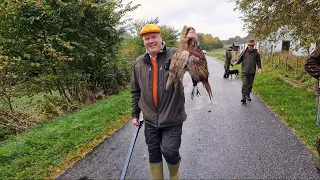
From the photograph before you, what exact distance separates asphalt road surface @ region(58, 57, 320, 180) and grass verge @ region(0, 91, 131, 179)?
301 millimetres

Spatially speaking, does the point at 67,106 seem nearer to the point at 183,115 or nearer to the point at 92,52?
the point at 92,52

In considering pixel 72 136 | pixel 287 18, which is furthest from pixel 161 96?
pixel 287 18

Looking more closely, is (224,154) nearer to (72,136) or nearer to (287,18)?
(72,136)

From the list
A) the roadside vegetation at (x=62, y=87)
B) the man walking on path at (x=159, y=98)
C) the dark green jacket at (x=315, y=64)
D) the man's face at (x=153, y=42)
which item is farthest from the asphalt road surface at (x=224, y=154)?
the man's face at (x=153, y=42)

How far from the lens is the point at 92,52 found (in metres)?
9.60

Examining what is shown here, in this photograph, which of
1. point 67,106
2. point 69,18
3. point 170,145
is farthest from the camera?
point 67,106

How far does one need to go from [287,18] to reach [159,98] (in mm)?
7748

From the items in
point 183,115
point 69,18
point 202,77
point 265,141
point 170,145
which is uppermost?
point 69,18

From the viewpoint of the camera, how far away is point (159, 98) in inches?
116

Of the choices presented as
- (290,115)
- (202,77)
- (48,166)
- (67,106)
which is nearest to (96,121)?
(48,166)

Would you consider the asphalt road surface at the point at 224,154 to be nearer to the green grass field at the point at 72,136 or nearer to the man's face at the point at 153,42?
the green grass field at the point at 72,136

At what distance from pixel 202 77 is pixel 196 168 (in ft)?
6.75

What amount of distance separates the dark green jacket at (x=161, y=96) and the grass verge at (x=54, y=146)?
2.19 metres

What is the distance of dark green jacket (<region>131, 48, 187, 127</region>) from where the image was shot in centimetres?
288
